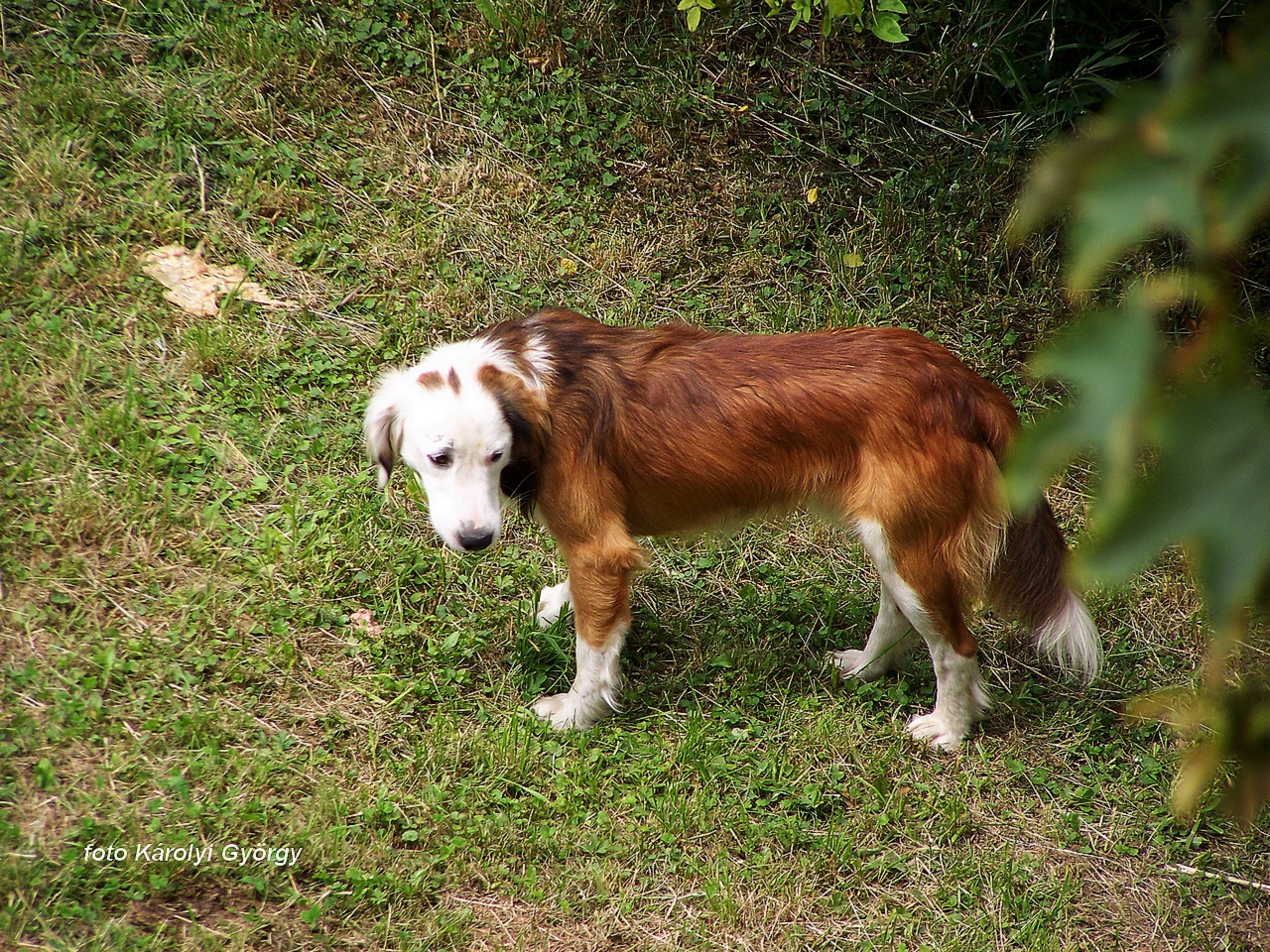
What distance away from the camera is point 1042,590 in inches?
145

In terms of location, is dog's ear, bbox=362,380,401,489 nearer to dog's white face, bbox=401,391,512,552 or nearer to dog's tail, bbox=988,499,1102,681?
dog's white face, bbox=401,391,512,552

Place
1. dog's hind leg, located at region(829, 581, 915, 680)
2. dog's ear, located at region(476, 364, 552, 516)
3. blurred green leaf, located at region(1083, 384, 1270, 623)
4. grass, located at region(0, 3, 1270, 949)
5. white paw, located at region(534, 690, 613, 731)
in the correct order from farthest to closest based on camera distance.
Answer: dog's hind leg, located at region(829, 581, 915, 680)
white paw, located at region(534, 690, 613, 731)
dog's ear, located at region(476, 364, 552, 516)
grass, located at region(0, 3, 1270, 949)
blurred green leaf, located at region(1083, 384, 1270, 623)

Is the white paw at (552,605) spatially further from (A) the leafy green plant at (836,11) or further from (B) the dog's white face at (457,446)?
(A) the leafy green plant at (836,11)

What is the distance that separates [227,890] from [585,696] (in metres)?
1.29

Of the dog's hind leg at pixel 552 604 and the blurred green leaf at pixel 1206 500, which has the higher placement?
the blurred green leaf at pixel 1206 500

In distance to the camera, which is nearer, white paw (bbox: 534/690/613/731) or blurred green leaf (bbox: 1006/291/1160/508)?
blurred green leaf (bbox: 1006/291/1160/508)

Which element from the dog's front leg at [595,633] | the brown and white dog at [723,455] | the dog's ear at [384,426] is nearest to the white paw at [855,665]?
the brown and white dog at [723,455]

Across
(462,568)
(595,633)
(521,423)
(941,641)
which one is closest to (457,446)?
(521,423)

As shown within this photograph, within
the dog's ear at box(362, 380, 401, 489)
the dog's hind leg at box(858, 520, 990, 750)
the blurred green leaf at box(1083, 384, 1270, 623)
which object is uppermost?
the blurred green leaf at box(1083, 384, 1270, 623)

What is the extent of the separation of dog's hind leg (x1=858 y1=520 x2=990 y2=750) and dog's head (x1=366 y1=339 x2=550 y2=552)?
116 centimetres

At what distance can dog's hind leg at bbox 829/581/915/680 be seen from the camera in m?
4.05

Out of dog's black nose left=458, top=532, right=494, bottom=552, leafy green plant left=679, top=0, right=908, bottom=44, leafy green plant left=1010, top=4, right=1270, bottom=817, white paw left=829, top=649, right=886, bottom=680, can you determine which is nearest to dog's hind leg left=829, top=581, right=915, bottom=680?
white paw left=829, top=649, right=886, bottom=680

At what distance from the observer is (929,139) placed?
570cm

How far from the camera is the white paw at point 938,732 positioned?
12.8 feet
